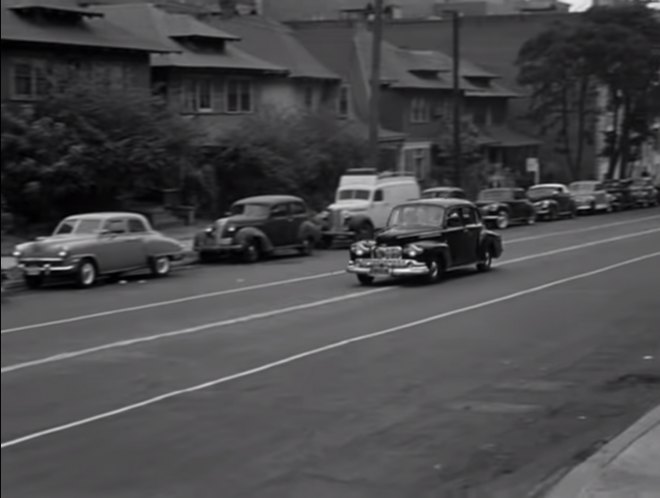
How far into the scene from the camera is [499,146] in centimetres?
5225

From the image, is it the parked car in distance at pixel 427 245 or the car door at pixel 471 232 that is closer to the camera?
the parked car in distance at pixel 427 245

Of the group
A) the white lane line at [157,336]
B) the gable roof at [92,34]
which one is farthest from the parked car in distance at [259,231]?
the white lane line at [157,336]

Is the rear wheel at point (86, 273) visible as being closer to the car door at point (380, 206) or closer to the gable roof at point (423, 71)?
the car door at point (380, 206)

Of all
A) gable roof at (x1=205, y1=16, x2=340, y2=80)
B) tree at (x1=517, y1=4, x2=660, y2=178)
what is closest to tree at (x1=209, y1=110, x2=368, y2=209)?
gable roof at (x1=205, y1=16, x2=340, y2=80)

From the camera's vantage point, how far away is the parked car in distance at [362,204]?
25.4 m

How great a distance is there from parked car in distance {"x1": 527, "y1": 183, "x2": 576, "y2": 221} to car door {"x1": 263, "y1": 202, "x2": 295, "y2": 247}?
563 cm

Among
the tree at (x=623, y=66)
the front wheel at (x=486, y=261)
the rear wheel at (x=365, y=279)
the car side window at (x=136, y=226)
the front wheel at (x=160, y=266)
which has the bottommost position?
the front wheel at (x=160, y=266)

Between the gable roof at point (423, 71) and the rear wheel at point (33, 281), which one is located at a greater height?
the gable roof at point (423, 71)

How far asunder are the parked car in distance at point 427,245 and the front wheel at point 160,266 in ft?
12.0

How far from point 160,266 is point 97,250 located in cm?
154

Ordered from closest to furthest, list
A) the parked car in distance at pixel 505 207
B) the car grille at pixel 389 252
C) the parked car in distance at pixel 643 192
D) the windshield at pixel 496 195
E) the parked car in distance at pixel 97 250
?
the parked car in distance at pixel 643 192 < the car grille at pixel 389 252 < the parked car in distance at pixel 97 250 < the parked car in distance at pixel 505 207 < the windshield at pixel 496 195

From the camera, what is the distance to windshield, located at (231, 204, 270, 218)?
26.2 m

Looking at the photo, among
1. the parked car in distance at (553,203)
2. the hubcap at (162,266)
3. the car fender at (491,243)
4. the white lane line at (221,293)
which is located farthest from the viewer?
the parked car in distance at (553,203)

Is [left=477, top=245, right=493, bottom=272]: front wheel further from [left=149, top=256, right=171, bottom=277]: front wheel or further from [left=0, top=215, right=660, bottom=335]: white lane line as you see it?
[left=149, top=256, right=171, bottom=277]: front wheel
